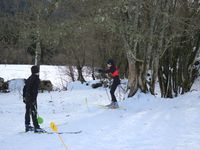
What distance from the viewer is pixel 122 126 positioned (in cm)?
1129

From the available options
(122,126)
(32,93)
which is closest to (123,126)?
(122,126)

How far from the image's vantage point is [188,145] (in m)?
8.67

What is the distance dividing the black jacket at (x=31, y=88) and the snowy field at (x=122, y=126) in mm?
1022

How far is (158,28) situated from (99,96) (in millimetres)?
6044

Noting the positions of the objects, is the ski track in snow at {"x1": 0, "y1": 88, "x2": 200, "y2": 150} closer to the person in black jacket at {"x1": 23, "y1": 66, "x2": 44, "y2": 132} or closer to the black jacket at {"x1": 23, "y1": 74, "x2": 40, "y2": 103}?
the person in black jacket at {"x1": 23, "y1": 66, "x2": 44, "y2": 132}

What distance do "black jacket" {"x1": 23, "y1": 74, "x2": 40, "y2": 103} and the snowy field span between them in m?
1.02

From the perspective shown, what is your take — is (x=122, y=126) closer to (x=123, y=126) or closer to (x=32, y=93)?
(x=123, y=126)

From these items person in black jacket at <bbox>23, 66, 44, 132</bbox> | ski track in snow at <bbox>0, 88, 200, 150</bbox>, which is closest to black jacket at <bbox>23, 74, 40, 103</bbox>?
person in black jacket at <bbox>23, 66, 44, 132</bbox>

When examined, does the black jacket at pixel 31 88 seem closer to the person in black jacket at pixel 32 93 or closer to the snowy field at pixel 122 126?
the person in black jacket at pixel 32 93

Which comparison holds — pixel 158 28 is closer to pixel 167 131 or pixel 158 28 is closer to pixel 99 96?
pixel 99 96

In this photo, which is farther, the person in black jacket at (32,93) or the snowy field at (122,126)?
the person in black jacket at (32,93)

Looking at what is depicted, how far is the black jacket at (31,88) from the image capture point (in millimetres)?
10953

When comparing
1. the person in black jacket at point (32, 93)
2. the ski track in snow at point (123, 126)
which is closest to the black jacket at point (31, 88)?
the person in black jacket at point (32, 93)

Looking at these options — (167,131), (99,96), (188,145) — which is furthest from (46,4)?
(188,145)
